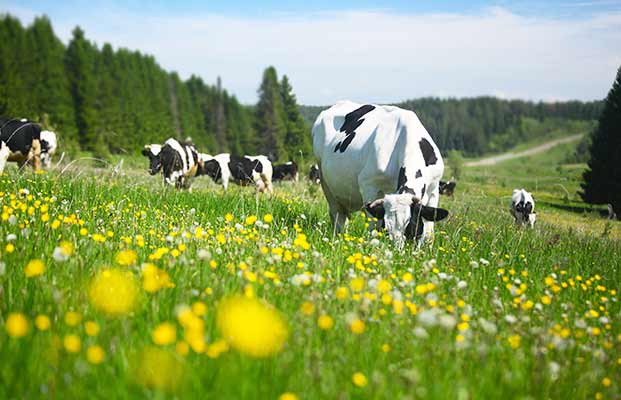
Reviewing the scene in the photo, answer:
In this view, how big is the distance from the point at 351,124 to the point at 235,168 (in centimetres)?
1433

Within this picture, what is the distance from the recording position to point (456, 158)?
5166cm

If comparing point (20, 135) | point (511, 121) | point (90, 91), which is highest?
point (90, 91)

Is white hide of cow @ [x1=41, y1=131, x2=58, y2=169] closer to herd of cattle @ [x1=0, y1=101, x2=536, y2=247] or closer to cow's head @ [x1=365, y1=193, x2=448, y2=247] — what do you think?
herd of cattle @ [x1=0, y1=101, x2=536, y2=247]

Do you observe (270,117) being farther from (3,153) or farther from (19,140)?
(3,153)

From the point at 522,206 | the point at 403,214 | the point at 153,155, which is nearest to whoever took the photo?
the point at 403,214

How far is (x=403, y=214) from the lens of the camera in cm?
606

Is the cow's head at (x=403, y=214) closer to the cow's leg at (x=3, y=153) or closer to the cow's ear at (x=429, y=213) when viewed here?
the cow's ear at (x=429, y=213)

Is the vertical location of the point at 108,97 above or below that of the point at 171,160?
above

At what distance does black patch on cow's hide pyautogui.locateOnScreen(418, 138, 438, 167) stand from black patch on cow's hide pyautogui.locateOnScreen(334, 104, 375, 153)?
1442mm

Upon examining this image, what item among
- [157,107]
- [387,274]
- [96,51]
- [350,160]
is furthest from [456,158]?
[387,274]

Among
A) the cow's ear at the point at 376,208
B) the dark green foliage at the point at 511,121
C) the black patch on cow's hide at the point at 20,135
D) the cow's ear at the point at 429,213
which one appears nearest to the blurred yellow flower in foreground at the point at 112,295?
the cow's ear at the point at 376,208

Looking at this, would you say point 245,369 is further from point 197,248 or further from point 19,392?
point 197,248

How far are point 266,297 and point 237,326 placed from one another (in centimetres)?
101

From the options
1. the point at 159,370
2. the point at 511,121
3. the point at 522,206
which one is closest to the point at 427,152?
the point at 159,370
